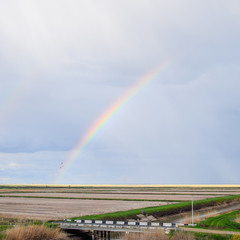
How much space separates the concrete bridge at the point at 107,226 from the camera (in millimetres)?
34919

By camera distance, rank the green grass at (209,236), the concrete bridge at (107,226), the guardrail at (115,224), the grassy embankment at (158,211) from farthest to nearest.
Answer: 1. the grassy embankment at (158,211)
2. the guardrail at (115,224)
3. the concrete bridge at (107,226)
4. the green grass at (209,236)

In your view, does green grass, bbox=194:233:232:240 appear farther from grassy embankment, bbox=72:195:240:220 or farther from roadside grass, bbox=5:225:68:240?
grassy embankment, bbox=72:195:240:220

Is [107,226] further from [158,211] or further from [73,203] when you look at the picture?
[73,203]

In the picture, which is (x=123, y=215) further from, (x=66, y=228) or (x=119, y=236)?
(x=66, y=228)

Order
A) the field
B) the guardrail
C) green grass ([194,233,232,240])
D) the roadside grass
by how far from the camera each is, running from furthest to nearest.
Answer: the field < the guardrail < green grass ([194,233,232,240]) < the roadside grass

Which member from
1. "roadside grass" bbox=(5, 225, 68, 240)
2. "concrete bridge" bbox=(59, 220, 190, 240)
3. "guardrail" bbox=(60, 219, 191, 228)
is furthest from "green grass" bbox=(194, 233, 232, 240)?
"roadside grass" bbox=(5, 225, 68, 240)

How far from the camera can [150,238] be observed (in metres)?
30.5

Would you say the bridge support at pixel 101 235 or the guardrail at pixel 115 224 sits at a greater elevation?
the guardrail at pixel 115 224

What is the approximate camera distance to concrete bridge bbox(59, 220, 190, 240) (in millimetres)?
34919

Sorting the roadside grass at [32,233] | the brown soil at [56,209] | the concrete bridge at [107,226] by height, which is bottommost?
the roadside grass at [32,233]

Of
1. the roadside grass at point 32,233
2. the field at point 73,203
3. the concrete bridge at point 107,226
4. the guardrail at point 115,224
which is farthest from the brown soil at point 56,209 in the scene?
the roadside grass at point 32,233

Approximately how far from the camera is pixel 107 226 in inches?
1436

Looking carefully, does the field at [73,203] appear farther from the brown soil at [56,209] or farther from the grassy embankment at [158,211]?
the grassy embankment at [158,211]

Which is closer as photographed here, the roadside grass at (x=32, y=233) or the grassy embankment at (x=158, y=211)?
the roadside grass at (x=32, y=233)
